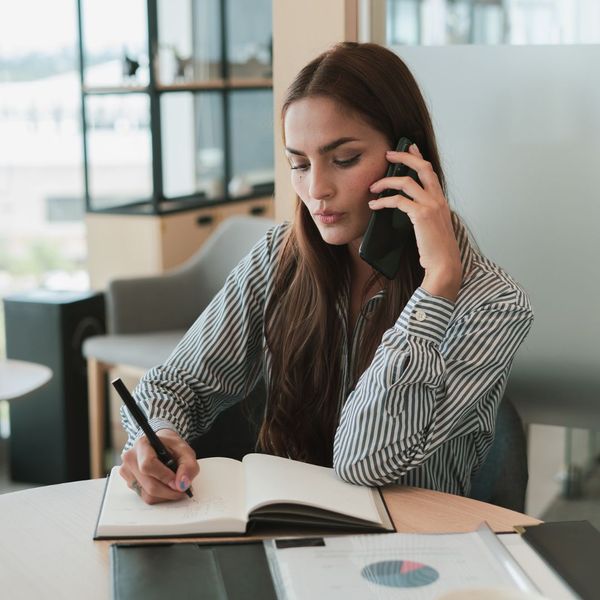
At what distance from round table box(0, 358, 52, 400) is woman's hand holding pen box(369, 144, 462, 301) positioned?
179cm

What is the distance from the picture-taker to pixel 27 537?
119 cm

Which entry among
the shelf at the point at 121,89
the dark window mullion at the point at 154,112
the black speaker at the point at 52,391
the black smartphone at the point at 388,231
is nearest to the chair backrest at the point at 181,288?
the black speaker at the point at 52,391

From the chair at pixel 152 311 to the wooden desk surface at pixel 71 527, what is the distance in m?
1.95

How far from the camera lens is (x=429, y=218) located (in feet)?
4.91

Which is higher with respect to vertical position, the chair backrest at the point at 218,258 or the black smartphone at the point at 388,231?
the black smartphone at the point at 388,231

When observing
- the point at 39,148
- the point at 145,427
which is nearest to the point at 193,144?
the point at 39,148

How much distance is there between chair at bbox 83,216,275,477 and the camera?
133 inches

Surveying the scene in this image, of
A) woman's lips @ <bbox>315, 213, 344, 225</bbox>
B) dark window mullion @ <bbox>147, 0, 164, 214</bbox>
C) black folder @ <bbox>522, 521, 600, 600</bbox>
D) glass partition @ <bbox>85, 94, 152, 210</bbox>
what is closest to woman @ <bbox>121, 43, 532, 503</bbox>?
woman's lips @ <bbox>315, 213, 344, 225</bbox>

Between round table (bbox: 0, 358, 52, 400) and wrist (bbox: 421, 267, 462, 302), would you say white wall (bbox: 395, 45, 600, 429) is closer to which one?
wrist (bbox: 421, 267, 462, 302)

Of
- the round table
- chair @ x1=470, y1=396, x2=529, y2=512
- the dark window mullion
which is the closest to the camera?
chair @ x1=470, y1=396, x2=529, y2=512

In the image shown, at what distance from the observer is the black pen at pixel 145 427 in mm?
1281

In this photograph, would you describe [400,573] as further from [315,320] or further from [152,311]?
[152,311]

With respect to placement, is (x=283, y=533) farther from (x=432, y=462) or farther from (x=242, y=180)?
(x=242, y=180)

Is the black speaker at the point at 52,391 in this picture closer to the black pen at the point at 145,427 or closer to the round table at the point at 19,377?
the round table at the point at 19,377
